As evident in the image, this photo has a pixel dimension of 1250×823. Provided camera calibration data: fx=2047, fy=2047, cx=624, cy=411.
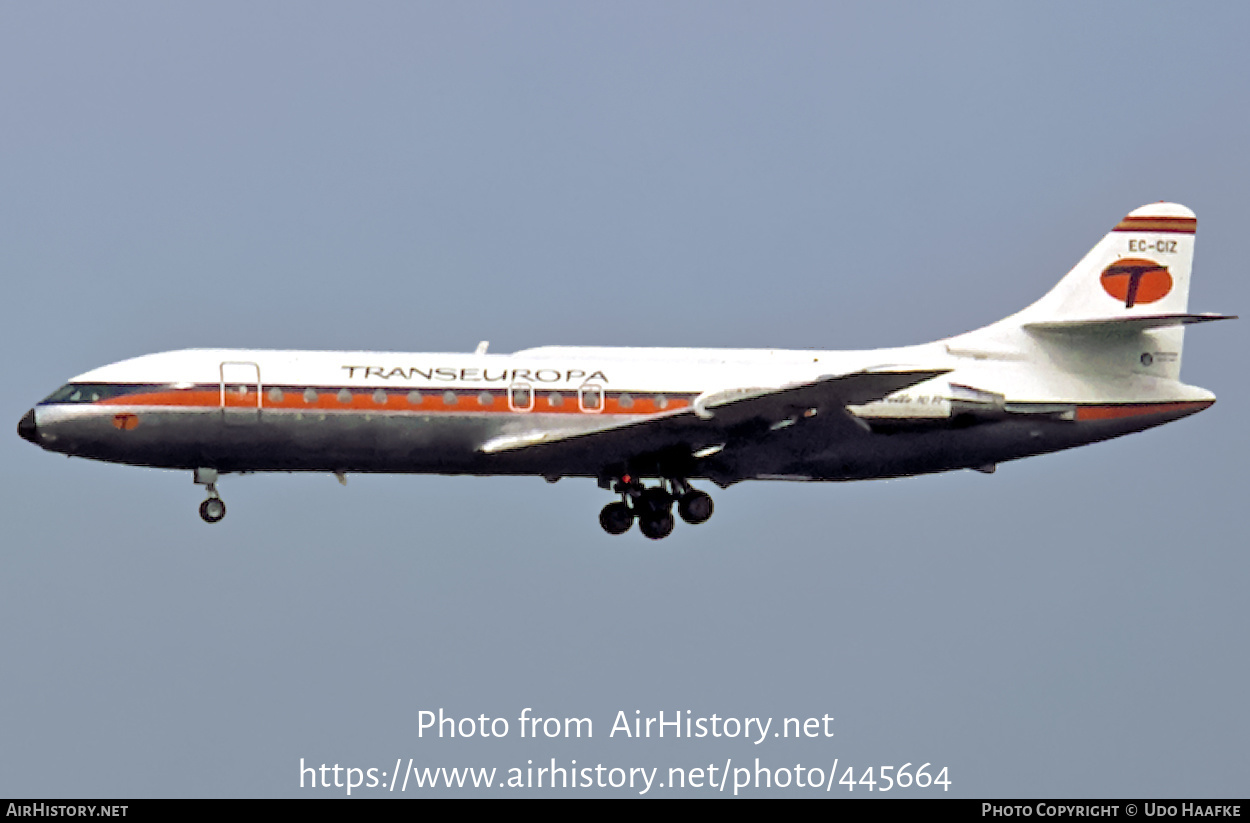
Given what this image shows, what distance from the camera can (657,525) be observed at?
4112 cm

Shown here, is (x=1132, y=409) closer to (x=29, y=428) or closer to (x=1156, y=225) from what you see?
(x=1156, y=225)

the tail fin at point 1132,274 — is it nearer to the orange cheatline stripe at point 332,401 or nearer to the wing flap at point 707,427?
the wing flap at point 707,427

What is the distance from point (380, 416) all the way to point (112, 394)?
5.11 metres

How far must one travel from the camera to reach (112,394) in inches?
1534

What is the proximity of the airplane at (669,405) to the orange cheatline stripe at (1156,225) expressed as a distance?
7cm

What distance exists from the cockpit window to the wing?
690cm

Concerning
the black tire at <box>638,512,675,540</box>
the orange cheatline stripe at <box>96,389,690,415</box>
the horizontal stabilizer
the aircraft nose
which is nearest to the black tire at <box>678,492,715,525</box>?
the black tire at <box>638,512,675,540</box>

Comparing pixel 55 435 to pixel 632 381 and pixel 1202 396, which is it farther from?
pixel 1202 396

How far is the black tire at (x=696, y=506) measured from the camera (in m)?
41.1

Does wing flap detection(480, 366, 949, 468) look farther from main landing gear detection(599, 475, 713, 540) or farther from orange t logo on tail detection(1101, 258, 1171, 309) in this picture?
orange t logo on tail detection(1101, 258, 1171, 309)

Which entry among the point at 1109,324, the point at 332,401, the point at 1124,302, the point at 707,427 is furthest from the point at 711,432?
the point at 1124,302

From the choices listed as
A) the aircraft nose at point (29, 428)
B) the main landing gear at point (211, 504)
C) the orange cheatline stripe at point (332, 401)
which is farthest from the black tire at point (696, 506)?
the aircraft nose at point (29, 428)

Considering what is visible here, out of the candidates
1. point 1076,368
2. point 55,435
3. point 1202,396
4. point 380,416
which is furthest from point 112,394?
point 1202,396

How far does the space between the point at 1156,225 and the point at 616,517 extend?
1312 centimetres
